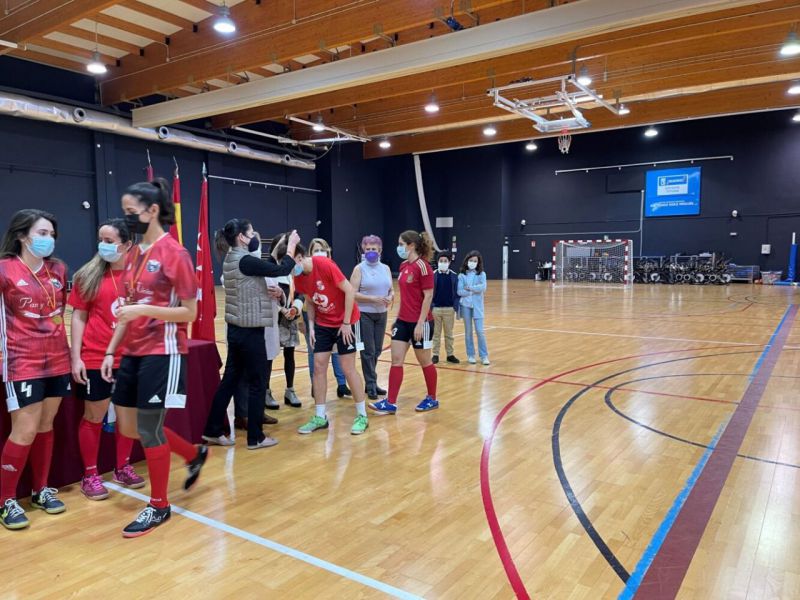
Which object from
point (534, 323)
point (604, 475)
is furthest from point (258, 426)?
point (534, 323)

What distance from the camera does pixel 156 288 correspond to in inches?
100

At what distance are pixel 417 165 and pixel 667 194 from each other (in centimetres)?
1108

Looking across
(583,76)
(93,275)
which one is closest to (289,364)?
(93,275)

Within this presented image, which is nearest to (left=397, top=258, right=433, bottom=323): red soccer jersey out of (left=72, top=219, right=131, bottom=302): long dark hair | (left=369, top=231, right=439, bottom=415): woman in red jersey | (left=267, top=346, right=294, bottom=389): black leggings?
(left=369, top=231, right=439, bottom=415): woman in red jersey

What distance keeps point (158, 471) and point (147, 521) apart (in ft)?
0.82

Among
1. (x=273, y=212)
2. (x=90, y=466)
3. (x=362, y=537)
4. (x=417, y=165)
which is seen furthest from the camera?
(x=417, y=165)

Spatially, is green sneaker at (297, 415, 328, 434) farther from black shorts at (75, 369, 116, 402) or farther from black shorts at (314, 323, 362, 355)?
black shorts at (75, 369, 116, 402)

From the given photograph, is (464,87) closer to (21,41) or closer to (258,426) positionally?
(21,41)

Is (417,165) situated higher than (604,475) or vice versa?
(417,165)

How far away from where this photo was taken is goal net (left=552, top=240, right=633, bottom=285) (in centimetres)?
2336

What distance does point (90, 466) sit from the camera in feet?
10.1

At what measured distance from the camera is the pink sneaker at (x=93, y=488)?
3016mm

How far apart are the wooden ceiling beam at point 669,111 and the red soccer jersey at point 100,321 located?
57.9ft

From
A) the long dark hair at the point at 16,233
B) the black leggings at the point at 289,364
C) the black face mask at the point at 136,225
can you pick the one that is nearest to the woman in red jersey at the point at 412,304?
the black leggings at the point at 289,364
